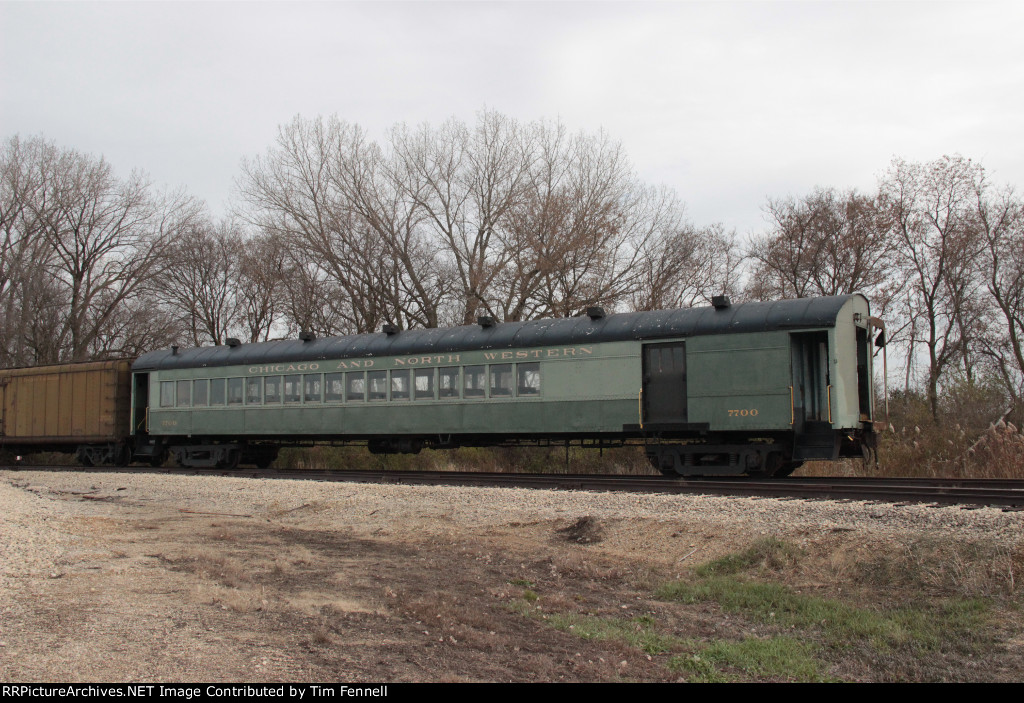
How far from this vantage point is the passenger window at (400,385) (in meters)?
17.2

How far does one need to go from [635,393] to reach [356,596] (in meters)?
8.59

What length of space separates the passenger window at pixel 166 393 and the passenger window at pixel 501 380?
9.10 meters

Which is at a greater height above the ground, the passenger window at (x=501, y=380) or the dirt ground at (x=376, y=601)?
the passenger window at (x=501, y=380)

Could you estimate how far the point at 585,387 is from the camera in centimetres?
1505

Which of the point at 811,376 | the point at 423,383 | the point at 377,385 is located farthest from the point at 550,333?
the point at 811,376

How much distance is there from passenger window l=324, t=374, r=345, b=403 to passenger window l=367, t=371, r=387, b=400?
0.72 m

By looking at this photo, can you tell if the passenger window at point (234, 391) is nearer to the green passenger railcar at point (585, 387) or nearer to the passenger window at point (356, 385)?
the green passenger railcar at point (585, 387)

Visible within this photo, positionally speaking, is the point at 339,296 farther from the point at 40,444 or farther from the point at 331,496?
the point at 331,496

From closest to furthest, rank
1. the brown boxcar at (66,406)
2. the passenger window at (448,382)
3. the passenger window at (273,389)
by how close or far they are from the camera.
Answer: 1. the passenger window at (448,382)
2. the passenger window at (273,389)
3. the brown boxcar at (66,406)

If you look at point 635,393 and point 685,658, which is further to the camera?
point 635,393

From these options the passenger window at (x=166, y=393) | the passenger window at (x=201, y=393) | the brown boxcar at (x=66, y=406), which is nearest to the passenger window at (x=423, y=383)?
the passenger window at (x=201, y=393)

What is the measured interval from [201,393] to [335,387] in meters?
4.17

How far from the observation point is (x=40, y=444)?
23203mm
